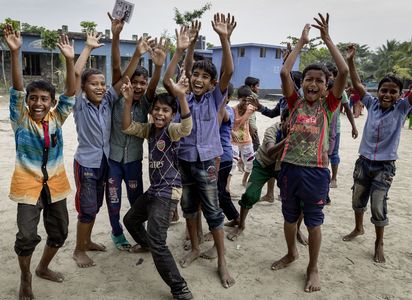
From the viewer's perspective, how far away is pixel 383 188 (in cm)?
351

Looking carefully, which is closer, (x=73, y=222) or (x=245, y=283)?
(x=245, y=283)

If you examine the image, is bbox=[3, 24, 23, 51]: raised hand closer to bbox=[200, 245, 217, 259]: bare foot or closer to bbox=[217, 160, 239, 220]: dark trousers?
bbox=[217, 160, 239, 220]: dark trousers

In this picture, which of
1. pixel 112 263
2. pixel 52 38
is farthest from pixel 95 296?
pixel 52 38

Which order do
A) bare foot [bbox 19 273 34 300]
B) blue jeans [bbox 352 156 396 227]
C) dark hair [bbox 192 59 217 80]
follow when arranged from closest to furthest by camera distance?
bare foot [bbox 19 273 34 300]
dark hair [bbox 192 59 217 80]
blue jeans [bbox 352 156 396 227]

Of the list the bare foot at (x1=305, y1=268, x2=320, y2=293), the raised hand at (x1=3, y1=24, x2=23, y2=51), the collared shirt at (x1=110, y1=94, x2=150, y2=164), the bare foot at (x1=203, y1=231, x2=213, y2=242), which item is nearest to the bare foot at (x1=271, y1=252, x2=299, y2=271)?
the bare foot at (x1=305, y1=268, x2=320, y2=293)

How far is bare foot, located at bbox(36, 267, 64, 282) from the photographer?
302 cm

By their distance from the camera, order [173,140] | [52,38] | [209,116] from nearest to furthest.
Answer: [173,140] < [209,116] < [52,38]

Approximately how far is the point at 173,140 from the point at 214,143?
438 millimetres

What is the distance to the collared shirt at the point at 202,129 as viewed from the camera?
313cm

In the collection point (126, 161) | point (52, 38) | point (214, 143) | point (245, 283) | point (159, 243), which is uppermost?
point (52, 38)

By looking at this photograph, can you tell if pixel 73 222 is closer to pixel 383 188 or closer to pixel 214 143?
pixel 214 143

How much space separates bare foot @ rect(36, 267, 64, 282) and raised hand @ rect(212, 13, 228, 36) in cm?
246

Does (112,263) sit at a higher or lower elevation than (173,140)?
lower

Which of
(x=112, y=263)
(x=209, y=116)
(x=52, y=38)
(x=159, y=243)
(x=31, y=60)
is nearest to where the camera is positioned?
(x=159, y=243)
